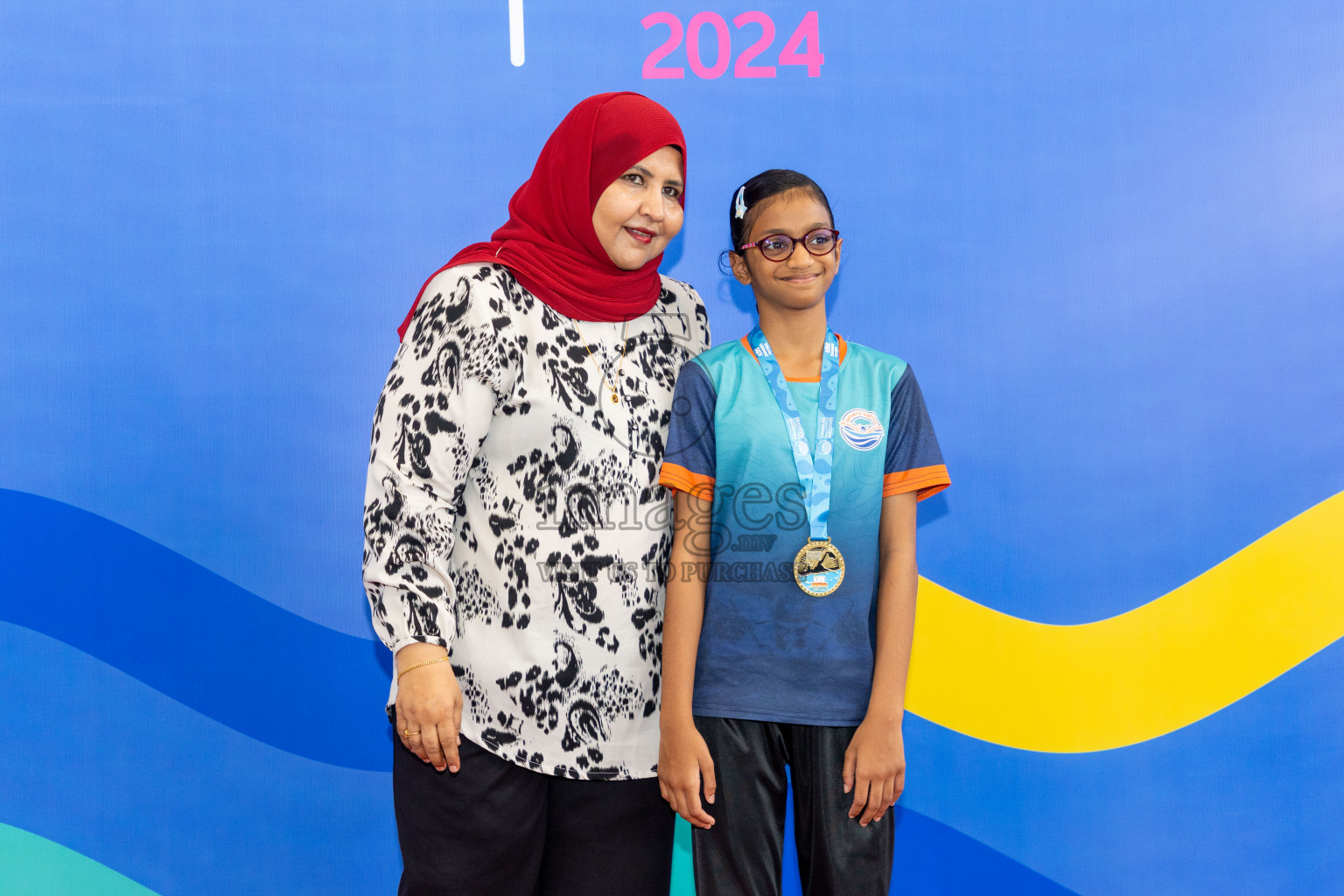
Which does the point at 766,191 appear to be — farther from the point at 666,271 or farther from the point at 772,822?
the point at 772,822

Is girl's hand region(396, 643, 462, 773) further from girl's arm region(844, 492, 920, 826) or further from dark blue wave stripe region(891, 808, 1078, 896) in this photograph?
dark blue wave stripe region(891, 808, 1078, 896)

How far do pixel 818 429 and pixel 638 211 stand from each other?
46 centimetres

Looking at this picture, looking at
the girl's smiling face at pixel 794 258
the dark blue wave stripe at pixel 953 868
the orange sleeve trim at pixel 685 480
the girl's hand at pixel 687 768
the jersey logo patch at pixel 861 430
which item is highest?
the girl's smiling face at pixel 794 258

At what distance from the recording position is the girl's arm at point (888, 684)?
1.39m

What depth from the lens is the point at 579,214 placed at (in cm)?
150

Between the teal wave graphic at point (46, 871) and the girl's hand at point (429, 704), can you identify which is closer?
the girl's hand at point (429, 704)

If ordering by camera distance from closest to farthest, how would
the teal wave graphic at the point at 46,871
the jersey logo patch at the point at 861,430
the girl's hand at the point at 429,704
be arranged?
1. the girl's hand at the point at 429,704
2. the jersey logo patch at the point at 861,430
3. the teal wave graphic at the point at 46,871

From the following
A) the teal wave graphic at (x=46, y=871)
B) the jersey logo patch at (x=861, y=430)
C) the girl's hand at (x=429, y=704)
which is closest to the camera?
the girl's hand at (x=429, y=704)

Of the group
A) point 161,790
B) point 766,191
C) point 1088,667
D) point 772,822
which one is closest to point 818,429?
point 766,191

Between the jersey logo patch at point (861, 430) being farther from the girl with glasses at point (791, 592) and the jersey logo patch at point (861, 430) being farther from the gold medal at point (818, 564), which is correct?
the gold medal at point (818, 564)

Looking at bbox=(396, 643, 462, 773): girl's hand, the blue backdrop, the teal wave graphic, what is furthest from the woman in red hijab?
the teal wave graphic

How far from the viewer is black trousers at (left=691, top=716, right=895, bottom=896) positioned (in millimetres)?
1411

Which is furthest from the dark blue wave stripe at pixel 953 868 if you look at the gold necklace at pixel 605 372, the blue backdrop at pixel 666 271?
the gold necklace at pixel 605 372

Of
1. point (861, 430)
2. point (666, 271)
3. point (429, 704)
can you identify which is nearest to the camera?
point (429, 704)
